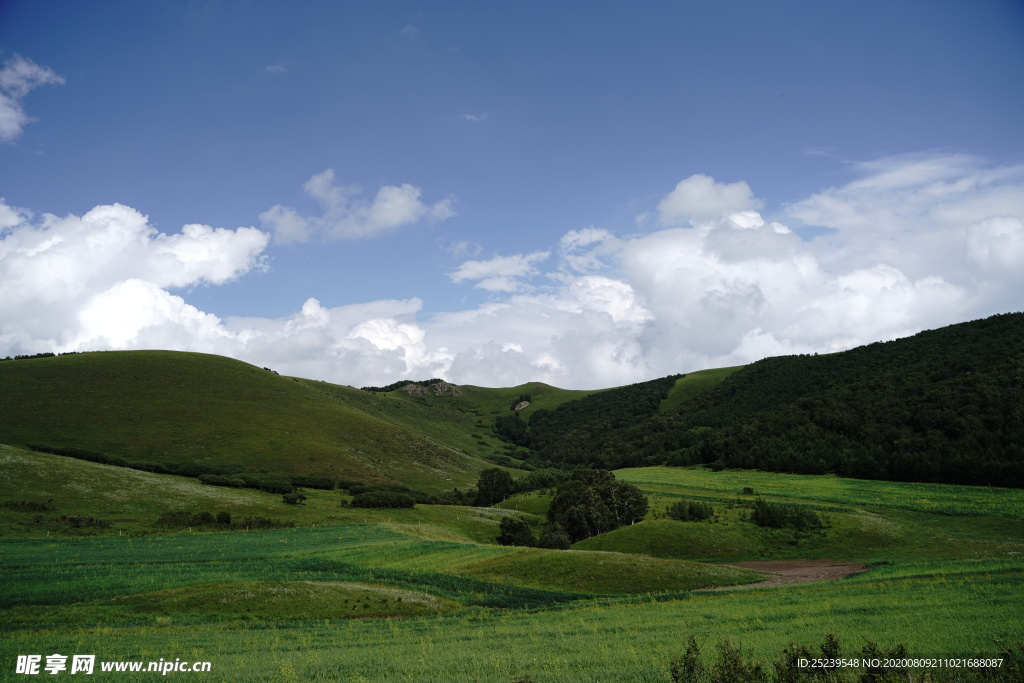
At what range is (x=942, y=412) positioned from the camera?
86562 millimetres

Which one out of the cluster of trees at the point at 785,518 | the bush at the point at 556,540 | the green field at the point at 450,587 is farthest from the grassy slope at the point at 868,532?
the bush at the point at 556,540

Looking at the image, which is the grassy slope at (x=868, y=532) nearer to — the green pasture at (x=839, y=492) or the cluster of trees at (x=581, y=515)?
the green pasture at (x=839, y=492)

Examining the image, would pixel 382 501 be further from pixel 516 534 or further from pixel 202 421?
pixel 202 421

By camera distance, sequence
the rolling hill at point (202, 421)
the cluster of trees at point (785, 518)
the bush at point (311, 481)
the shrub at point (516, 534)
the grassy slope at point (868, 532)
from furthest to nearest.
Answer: the rolling hill at point (202, 421), the bush at point (311, 481), the shrub at point (516, 534), the cluster of trees at point (785, 518), the grassy slope at point (868, 532)

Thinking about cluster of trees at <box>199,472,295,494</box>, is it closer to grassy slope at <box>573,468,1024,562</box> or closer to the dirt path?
grassy slope at <box>573,468,1024,562</box>

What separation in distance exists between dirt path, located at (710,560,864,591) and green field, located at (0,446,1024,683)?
176cm

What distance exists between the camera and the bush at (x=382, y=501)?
74812 millimetres

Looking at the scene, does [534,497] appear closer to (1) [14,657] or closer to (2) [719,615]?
(2) [719,615]

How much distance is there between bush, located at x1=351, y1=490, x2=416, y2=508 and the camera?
74.8 m

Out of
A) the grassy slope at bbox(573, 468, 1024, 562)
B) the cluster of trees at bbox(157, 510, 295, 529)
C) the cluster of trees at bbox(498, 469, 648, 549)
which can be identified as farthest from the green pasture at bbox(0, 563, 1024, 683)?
the cluster of trees at bbox(157, 510, 295, 529)

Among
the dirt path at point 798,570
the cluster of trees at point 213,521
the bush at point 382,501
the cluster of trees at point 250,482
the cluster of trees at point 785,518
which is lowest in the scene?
the dirt path at point 798,570

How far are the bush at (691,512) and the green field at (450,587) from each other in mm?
1441

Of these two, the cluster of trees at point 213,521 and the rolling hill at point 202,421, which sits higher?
the rolling hill at point 202,421

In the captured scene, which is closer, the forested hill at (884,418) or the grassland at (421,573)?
the grassland at (421,573)
